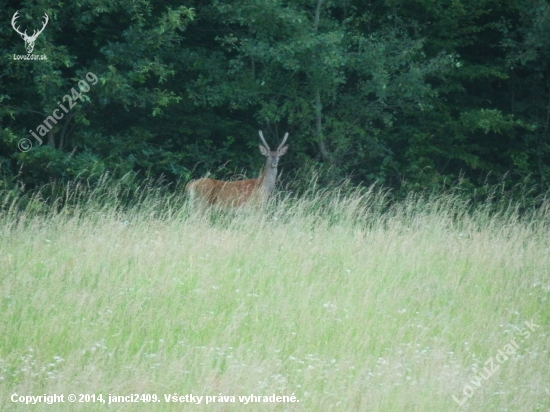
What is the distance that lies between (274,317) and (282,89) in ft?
27.9

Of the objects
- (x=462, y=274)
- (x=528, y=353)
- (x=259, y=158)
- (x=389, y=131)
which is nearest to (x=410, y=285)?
(x=462, y=274)

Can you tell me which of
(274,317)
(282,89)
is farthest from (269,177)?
(274,317)

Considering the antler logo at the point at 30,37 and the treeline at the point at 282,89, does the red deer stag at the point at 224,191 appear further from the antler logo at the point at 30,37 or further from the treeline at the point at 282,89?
the antler logo at the point at 30,37

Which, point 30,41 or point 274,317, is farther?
point 30,41

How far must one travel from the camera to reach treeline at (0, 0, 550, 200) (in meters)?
11.6

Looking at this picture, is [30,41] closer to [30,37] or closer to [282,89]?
[30,37]

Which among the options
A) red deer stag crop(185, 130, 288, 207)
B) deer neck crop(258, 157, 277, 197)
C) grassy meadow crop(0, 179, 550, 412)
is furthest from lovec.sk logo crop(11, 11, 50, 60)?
grassy meadow crop(0, 179, 550, 412)

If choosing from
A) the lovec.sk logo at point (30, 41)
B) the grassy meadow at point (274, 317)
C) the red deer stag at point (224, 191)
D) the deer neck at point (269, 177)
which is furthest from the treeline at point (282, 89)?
the grassy meadow at point (274, 317)

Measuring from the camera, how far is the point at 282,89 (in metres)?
13.4

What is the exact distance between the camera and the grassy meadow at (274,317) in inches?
166

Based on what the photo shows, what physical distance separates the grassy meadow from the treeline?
182 inches

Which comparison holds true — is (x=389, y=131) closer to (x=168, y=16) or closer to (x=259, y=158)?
(x=259, y=158)

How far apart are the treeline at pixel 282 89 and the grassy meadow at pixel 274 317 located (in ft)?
15.1

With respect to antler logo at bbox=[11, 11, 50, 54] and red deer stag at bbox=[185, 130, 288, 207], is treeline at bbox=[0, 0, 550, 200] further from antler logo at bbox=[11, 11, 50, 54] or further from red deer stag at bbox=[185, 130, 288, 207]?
red deer stag at bbox=[185, 130, 288, 207]
